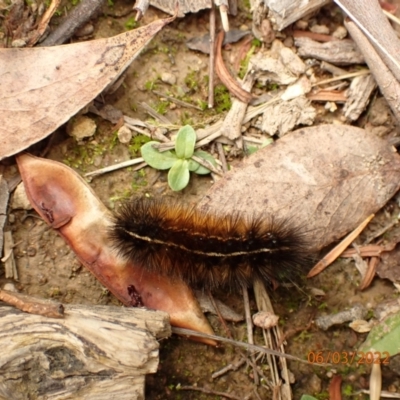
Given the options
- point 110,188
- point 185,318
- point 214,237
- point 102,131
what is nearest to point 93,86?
point 102,131

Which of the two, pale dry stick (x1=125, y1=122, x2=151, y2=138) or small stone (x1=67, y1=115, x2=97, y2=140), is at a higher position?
small stone (x1=67, y1=115, x2=97, y2=140)

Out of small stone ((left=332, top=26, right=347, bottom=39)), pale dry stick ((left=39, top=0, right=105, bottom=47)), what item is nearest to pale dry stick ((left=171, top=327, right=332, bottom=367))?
pale dry stick ((left=39, top=0, right=105, bottom=47))

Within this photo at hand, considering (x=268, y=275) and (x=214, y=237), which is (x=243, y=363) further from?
(x=214, y=237)

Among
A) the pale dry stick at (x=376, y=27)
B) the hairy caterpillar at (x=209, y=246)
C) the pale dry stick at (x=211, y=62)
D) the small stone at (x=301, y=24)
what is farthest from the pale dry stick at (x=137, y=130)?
the pale dry stick at (x=376, y=27)

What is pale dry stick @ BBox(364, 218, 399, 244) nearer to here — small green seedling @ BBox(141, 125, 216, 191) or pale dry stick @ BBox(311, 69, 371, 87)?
pale dry stick @ BBox(311, 69, 371, 87)

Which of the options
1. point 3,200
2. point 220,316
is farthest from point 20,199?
point 220,316

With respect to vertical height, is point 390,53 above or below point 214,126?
above
